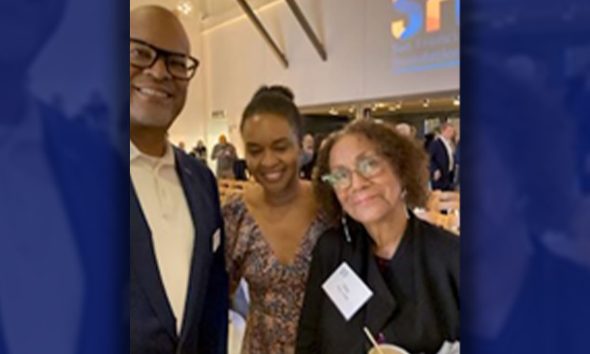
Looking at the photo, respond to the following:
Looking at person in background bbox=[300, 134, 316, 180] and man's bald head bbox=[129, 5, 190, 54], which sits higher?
man's bald head bbox=[129, 5, 190, 54]

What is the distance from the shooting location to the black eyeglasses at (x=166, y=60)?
0.41 m

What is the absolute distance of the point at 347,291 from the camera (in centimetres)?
72

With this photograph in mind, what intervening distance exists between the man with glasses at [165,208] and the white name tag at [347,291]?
237mm

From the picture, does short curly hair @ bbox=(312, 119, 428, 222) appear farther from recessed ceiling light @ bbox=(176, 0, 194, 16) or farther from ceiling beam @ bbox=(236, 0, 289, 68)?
ceiling beam @ bbox=(236, 0, 289, 68)

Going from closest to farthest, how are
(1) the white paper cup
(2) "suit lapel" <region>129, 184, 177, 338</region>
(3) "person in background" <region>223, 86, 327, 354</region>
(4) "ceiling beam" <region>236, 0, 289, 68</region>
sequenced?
(2) "suit lapel" <region>129, 184, 177, 338</region> → (1) the white paper cup → (3) "person in background" <region>223, 86, 327, 354</region> → (4) "ceiling beam" <region>236, 0, 289, 68</region>

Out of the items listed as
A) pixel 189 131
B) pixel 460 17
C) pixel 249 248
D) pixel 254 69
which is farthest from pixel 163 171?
pixel 254 69

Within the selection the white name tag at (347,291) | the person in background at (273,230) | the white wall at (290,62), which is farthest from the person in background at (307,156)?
the white name tag at (347,291)

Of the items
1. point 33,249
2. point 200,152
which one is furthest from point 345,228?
point 33,249

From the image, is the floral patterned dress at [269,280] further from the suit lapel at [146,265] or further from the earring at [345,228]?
the suit lapel at [146,265]

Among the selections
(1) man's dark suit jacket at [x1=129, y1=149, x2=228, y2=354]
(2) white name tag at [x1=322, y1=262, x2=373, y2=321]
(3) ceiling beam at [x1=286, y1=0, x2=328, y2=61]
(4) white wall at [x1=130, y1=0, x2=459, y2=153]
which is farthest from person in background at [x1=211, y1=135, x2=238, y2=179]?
(3) ceiling beam at [x1=286, y1=0, x2=328, y2=61]

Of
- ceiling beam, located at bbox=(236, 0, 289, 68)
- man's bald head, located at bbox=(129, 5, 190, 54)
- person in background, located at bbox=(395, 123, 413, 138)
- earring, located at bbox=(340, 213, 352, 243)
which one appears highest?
ceiling beam, located at bbox=(236, 0, 289, 68)

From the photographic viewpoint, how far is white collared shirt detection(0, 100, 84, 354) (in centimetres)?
24

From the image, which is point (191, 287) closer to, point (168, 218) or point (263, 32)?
point (168, 218)

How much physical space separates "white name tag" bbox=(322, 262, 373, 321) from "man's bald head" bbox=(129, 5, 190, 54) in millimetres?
428
